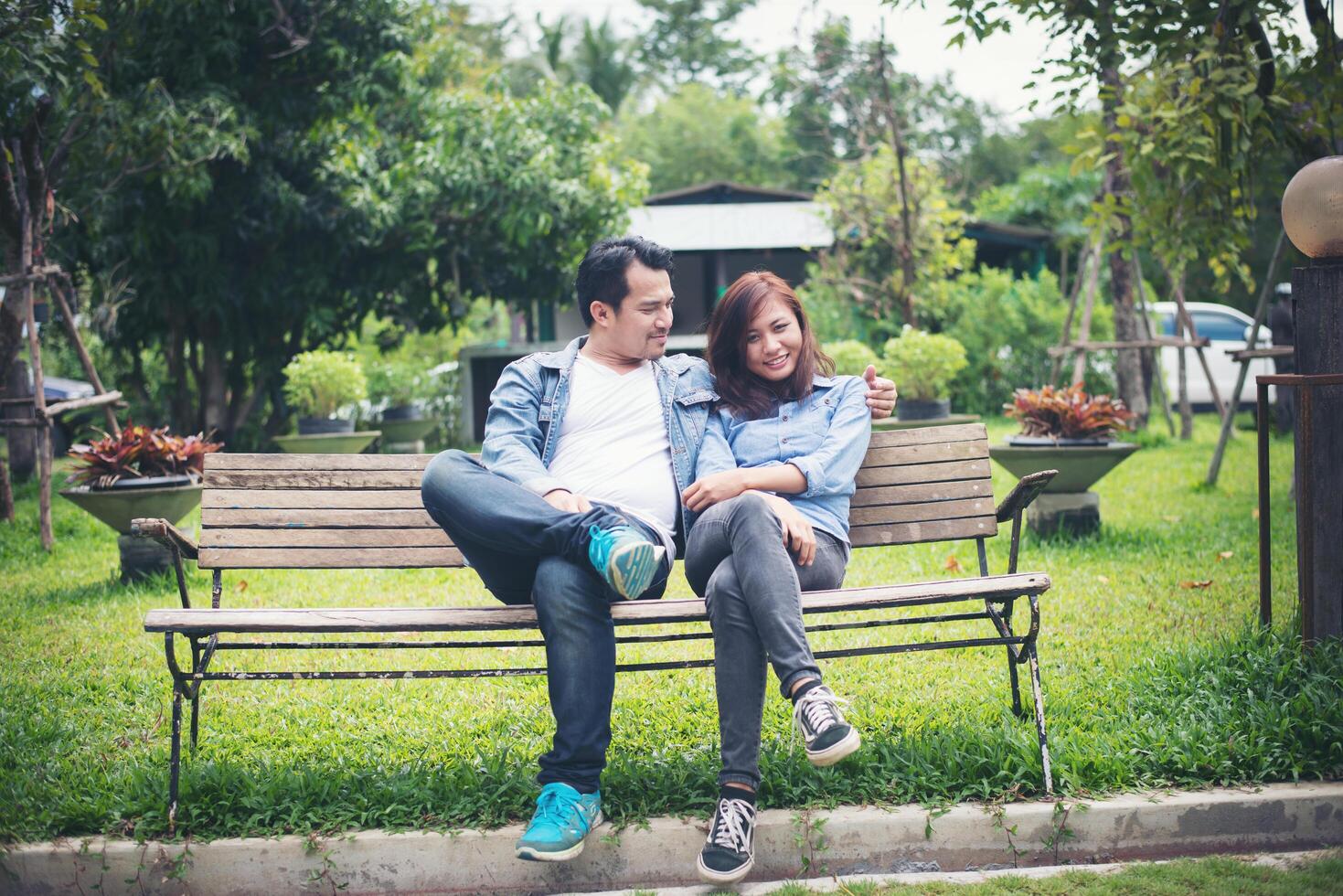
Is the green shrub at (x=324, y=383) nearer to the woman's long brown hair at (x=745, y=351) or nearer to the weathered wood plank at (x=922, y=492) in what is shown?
the woman's long brown hair at (x=745, y=351)

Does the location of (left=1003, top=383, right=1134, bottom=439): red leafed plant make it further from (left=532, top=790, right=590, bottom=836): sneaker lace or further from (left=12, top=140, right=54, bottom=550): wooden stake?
(left=12, top=140, right=54, bottom=550): wooden stake

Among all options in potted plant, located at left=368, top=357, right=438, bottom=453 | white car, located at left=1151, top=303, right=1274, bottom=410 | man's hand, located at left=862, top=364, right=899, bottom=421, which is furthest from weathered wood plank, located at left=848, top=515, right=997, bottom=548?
→ white car, located at left=1151, top=303, right=1274, bottom=410

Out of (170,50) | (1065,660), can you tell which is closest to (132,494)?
(1065,660)

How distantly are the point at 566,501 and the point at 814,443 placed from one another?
88cm

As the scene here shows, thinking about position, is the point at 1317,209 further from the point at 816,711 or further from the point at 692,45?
the point at 692,45

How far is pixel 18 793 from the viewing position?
10.6ft

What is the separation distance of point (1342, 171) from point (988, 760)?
228 centimetres

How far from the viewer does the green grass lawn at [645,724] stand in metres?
3.17

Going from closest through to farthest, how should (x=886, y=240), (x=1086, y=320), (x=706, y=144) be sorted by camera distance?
(x=1086, y=320) → (x=886, y=240) → (x=706, y=144)

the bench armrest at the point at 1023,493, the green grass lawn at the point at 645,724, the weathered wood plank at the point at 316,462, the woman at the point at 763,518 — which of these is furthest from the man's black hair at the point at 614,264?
the green grass lawn at the point at 645,724

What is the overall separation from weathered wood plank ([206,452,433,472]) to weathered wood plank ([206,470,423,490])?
0.04ft

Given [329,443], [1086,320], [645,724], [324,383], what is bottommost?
[645,724]

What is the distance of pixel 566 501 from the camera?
328cm

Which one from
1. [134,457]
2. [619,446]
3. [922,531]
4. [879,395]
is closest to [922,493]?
[922,531]
